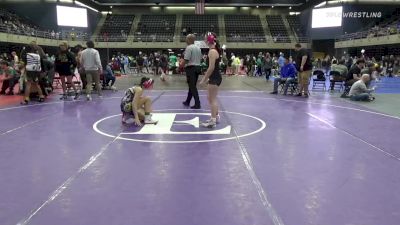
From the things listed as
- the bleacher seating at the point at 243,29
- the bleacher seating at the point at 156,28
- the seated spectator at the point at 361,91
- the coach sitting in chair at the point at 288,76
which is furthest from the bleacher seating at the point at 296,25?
the seated spectator at the point at 361,91

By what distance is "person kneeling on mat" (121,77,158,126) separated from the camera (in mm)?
6543

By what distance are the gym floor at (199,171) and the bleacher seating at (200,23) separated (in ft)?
124

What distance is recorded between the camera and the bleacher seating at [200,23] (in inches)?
1750

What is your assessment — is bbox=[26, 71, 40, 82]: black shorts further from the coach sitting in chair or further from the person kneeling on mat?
the coach sitting in chair

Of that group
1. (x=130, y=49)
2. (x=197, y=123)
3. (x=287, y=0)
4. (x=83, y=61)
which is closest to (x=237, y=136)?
(x=197, y=123)

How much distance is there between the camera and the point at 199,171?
4.10m

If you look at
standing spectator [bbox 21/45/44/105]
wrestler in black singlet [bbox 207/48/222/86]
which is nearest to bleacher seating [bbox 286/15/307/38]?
standing spectator [bbox 21/45/44/105]

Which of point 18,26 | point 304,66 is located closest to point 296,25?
point 18,26

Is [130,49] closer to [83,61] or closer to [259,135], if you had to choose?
[83,61]

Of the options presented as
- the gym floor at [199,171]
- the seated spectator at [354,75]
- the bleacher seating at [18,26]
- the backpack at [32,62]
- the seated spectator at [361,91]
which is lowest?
the gym floor at [199,171]

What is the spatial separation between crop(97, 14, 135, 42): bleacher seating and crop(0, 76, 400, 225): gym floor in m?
36.0

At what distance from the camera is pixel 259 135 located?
5.95 meters

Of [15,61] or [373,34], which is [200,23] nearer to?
[373,34]

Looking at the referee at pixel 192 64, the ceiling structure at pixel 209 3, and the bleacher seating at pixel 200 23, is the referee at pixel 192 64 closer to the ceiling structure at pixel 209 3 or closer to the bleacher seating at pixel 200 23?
the bleacher seating at pixel 200 23
